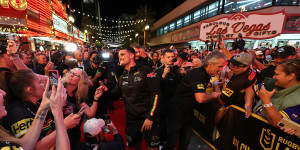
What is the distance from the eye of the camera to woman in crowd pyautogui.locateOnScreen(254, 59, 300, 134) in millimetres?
1778

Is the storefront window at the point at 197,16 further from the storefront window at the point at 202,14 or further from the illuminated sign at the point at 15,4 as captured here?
the illuminated sign at the point at 15,4

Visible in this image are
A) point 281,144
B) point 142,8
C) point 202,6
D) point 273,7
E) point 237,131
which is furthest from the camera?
point 142,8

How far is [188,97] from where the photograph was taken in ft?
8.84

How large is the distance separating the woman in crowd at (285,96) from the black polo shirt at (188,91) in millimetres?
872

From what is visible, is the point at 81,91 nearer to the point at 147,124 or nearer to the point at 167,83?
the point at 147,124

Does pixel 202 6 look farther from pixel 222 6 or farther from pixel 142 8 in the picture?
pixel 142 8

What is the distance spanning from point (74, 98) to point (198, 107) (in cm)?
280

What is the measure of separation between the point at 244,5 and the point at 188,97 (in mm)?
17912

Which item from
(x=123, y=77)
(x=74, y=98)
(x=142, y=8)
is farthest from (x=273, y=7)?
(x=142, y=8)

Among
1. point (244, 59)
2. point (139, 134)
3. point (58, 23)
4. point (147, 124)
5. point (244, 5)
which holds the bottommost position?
point (139, 134)

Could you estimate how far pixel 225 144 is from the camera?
272 centimetres

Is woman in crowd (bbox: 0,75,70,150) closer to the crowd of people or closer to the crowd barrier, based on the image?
the crowd of people

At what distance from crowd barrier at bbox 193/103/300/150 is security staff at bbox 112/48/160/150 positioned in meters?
1.39

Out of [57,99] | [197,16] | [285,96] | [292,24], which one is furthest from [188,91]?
[197,16]
